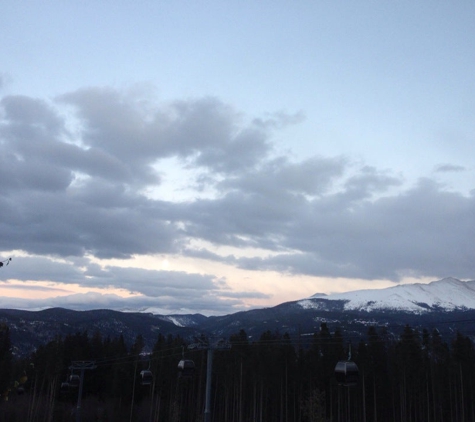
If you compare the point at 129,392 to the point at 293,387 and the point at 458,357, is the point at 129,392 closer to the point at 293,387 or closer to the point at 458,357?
the point at 293,387

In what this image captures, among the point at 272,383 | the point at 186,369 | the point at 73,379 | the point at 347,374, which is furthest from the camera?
the point at 272,383

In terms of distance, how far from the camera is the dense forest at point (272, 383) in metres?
73.7

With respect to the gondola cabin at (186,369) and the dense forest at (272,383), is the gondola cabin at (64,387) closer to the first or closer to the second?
the dense forest at (272,383)

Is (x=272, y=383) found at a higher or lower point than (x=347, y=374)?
lower

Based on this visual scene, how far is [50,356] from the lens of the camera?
Answer: 100 m

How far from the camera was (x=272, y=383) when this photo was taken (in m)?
81.2

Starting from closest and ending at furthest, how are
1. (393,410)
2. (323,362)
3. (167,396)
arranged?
(393,410)
(323,362)
(167,396)

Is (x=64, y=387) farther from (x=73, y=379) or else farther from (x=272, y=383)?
(x=272, y=383)

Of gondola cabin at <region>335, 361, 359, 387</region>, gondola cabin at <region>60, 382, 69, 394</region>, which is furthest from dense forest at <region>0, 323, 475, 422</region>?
gondola cabin at <region>335, 361, 359, 387</region>

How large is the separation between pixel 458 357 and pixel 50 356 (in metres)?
76.7

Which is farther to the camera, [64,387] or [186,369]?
[64,387]

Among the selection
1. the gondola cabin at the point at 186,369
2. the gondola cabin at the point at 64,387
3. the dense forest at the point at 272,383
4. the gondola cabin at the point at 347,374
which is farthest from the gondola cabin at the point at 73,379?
the gondola cabin at the point at 347,374

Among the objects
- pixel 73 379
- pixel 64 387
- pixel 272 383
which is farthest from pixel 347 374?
pixel 64 387

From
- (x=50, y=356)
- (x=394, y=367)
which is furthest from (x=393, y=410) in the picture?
(x=50, y=356)
